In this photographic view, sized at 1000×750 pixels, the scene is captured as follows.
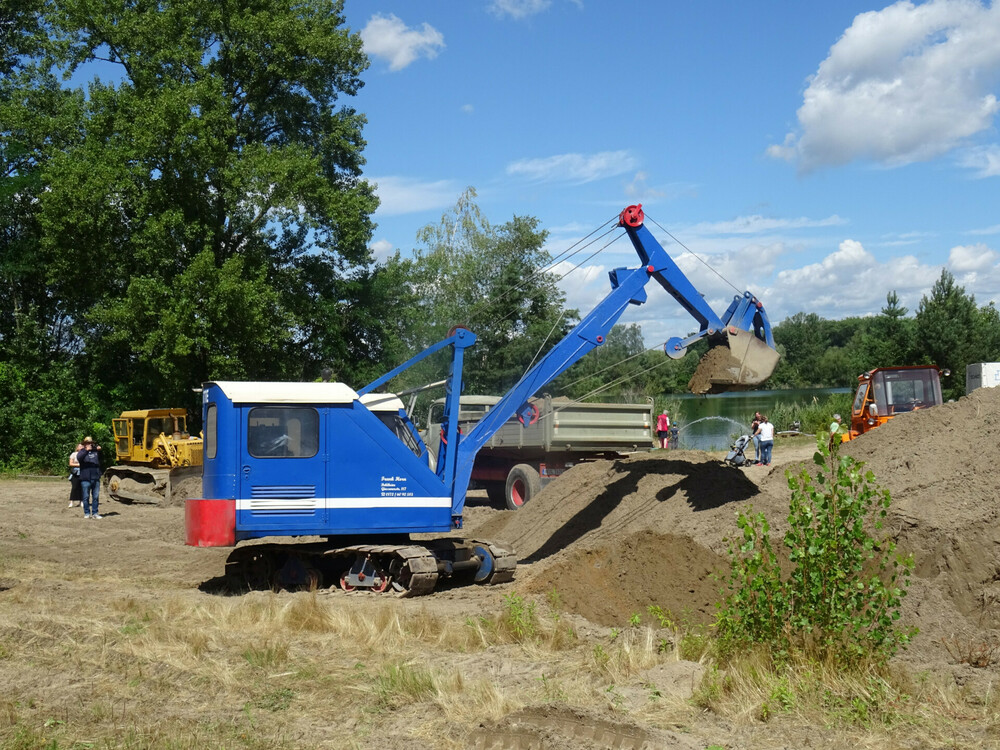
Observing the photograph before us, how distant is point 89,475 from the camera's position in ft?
66.5

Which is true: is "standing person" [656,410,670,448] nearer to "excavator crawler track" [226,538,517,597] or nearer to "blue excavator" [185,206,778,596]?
"blue excavator" [185,206,778,596]

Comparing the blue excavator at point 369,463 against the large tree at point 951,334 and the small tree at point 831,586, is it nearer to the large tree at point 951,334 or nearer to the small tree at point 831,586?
the small tree at point 831,586

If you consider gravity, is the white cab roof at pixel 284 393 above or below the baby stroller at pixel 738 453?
above

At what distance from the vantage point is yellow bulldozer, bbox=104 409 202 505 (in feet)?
79.5

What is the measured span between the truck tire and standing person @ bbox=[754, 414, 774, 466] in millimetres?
10413

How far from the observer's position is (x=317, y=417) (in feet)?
37.0

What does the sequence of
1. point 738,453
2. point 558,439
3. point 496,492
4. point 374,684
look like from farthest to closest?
1. point 738,453
2. point 496,492
3. point 558,439
4. point 374,684

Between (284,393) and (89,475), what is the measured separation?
36.5 feet

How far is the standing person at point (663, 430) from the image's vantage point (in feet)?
99.5

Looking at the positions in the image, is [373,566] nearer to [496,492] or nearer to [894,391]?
[496,492]

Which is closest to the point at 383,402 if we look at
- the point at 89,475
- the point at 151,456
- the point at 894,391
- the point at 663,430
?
the point at 89,475

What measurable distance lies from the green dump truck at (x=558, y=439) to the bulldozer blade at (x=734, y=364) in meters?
6.10

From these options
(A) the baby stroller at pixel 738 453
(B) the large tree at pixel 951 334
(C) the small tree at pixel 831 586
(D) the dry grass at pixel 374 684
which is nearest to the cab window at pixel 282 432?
(D) the dry grass at pixel 374 684

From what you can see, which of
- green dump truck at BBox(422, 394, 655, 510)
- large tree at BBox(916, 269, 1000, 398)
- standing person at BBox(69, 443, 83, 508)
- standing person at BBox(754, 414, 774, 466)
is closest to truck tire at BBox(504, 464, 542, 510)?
green dump truck at BBox(422, 394, 655, 510)
